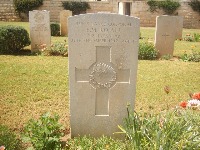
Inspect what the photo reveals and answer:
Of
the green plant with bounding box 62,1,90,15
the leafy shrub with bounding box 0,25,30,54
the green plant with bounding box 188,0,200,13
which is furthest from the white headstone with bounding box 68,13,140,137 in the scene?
the green plant with bounding box 188,0,200,13

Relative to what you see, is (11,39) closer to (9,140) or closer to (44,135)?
(9,140)

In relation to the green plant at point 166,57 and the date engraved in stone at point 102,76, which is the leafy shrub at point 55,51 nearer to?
the green plant at point 166,57

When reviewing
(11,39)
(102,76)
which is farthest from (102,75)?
(11,39)

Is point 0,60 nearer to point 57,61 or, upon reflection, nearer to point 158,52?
point 57,61

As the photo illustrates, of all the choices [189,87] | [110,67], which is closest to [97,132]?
[110,67]

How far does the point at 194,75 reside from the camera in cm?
744

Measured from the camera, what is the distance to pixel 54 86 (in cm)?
600

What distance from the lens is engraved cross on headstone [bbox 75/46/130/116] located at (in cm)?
347

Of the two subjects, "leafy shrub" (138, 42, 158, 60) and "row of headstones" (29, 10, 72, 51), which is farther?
"row of headstones" (29, 10, 72, 51)

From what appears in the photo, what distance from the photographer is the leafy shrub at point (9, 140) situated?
3.31m

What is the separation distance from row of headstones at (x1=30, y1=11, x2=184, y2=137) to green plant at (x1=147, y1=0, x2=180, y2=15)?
24.4m

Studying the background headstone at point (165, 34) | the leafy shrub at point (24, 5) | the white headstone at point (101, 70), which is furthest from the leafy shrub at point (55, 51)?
the leafy shrub at point (24, 5)

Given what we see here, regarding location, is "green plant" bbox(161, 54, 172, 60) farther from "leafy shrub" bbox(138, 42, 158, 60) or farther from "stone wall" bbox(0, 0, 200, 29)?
"stone wall" bbox(0, 0, 200, 29)

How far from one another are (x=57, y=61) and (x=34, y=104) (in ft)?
12.8
